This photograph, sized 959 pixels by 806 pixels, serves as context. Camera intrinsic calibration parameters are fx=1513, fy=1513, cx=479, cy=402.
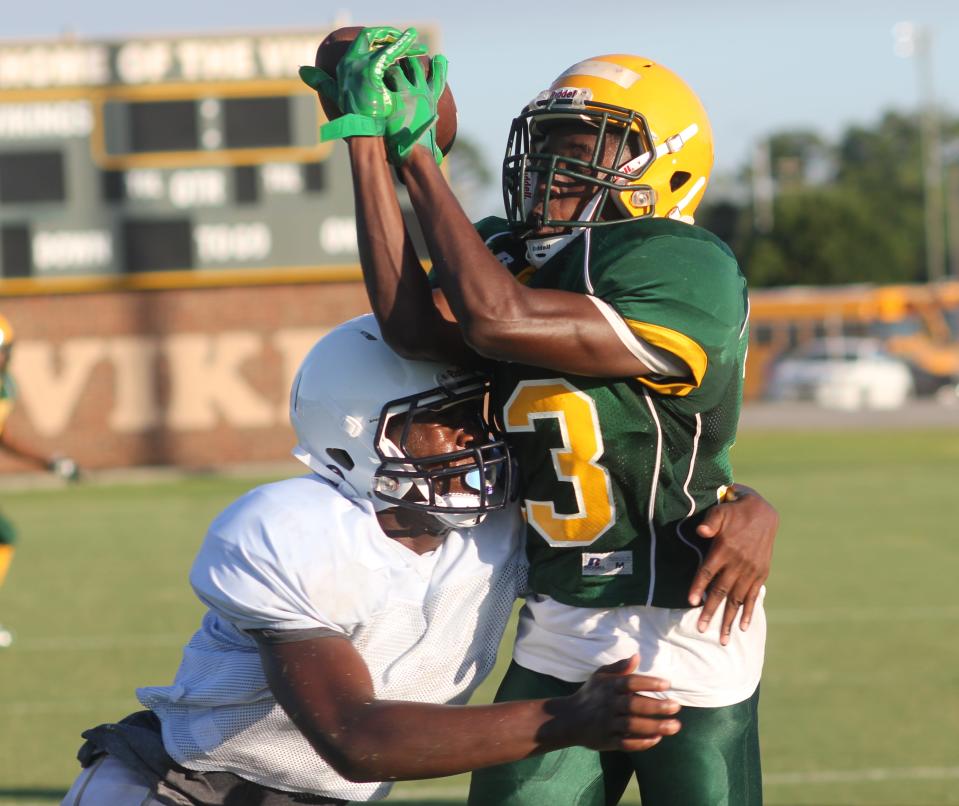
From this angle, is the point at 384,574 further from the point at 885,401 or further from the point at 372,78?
the point at 885,401

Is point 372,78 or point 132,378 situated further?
point 132,378

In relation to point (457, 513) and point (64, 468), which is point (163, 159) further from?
point (457, 513)

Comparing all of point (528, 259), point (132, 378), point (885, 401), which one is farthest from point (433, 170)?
point (885, 401)

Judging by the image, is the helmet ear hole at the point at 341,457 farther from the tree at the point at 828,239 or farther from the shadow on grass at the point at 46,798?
the tree at the point at 828,239

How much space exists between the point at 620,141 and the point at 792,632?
17.8 feet

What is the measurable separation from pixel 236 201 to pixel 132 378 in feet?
9.44

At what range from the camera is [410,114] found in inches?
95.7

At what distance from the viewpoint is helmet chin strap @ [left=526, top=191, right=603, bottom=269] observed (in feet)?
8.39

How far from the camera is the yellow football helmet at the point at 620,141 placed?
8.32ft

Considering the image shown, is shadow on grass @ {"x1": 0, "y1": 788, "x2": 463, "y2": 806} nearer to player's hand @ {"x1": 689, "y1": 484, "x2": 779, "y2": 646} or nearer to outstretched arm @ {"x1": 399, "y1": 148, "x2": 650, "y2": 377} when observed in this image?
player's hand @ {"x1": 689, "y1": 484, "x2": 779, "y2": 646}

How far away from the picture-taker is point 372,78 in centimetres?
235

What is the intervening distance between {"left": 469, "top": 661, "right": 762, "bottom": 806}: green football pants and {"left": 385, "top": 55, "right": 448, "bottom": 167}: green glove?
3.09ft

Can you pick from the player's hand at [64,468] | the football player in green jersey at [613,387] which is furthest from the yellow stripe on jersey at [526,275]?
the player's hand at [64,468]

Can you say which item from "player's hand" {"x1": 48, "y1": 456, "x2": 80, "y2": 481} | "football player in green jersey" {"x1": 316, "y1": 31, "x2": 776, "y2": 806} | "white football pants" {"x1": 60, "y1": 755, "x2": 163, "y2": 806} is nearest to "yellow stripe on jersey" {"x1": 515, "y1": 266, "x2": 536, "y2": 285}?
"football player in green jersey" {"x1": 316, "y1": 31, "x2": 776, "y2": 806}
